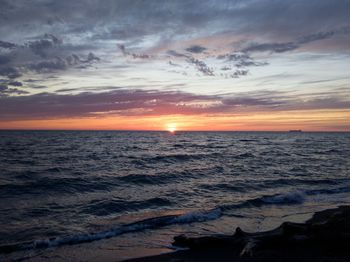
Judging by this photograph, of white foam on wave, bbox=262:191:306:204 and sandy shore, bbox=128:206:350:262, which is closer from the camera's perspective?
sandy shore, bbox=128:206:350:262

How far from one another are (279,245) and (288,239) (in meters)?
0.44

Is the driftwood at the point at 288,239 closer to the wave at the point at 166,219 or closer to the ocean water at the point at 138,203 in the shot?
the ocean water at the point at 138,203

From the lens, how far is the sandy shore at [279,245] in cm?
817

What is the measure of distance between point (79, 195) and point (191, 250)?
1004cm

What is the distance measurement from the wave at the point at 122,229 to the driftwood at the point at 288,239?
2483 millimetres

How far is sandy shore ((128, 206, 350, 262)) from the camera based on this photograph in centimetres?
817

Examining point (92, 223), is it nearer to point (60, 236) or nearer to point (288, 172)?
point (60, 236)

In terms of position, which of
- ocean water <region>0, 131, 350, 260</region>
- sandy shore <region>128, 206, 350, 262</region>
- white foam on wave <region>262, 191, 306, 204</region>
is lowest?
white foam on wave <region>262, 191, 306, 204</region>

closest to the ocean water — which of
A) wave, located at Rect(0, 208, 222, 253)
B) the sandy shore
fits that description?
wave, located at Rect(0, 208, 222, 253)

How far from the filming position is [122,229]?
453 inches

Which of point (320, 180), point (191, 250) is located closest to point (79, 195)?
point (191, 250)

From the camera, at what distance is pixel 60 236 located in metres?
10.7

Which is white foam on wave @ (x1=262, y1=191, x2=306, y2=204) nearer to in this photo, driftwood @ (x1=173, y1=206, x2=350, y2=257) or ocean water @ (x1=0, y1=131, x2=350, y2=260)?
ocean water @ (x1=0, y1=131, x2=350, y2=260)

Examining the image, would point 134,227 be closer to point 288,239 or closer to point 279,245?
point 279,245
